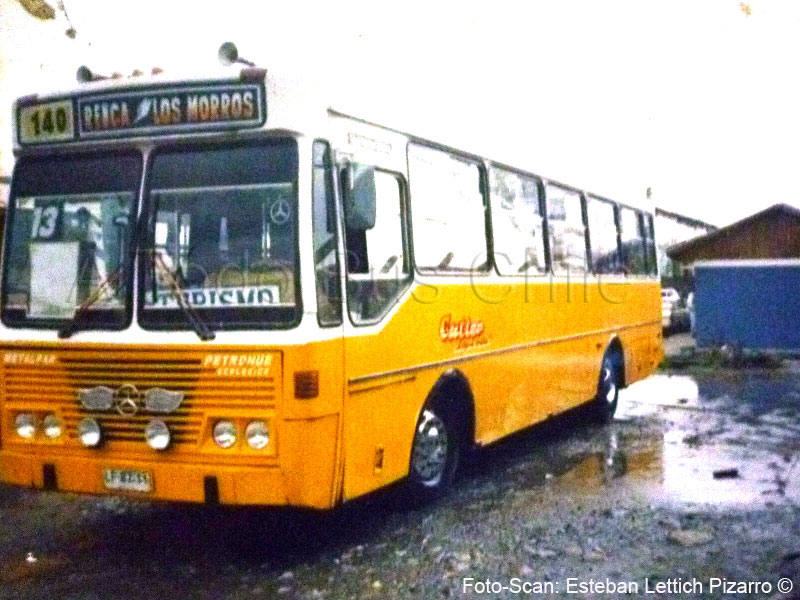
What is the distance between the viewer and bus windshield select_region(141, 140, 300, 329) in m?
6.19

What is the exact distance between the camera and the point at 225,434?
6125mm

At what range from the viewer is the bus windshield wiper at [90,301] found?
6508mm

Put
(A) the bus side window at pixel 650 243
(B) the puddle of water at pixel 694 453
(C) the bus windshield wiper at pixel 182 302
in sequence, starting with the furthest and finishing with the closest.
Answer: (A) the bus side window at pixel 650 243 → (B) the puddle of water at pixel 694 453 → (C) the bus windshield wiper at pixel 182 302

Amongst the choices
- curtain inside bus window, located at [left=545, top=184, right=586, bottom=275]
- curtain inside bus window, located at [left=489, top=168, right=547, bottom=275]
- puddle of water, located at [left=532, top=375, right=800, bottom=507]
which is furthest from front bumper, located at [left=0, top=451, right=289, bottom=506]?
curtain inside bus window, located at [left=545, top=184, right=586, bottom=275]

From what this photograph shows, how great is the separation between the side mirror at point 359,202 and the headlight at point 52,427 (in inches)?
92.1

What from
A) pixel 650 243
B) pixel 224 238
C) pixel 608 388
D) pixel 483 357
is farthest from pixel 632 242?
pixel 224 238

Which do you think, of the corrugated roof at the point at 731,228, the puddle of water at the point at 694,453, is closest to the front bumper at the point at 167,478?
the puddle of water at the point at 694,453

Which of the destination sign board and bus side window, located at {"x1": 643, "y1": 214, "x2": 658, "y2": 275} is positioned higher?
the destination sign board

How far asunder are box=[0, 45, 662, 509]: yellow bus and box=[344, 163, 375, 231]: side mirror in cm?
1

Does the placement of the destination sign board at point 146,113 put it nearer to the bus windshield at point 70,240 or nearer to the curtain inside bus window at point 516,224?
the bus windshield at point 70,240

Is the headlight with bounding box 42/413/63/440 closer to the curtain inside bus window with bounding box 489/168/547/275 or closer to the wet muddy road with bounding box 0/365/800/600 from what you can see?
the wet muddy road with bounding box 0/365/800/600

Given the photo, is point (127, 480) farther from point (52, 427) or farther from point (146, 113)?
point (146, 113)

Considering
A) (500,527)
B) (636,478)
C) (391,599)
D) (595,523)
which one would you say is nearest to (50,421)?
(391,599)

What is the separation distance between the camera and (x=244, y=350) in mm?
6059
